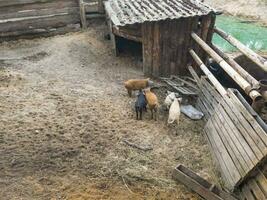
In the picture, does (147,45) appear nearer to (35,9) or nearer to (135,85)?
(135,85)

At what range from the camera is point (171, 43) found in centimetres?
1034

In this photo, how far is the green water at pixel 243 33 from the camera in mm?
18695

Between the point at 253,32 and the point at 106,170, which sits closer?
the point at 106,170

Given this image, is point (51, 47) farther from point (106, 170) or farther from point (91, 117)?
point (106, 170)

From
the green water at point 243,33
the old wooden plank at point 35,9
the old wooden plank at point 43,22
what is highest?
the old wooden plank at point 35,9

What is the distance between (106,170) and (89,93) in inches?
130

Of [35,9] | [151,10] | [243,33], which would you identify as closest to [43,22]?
[35,9]

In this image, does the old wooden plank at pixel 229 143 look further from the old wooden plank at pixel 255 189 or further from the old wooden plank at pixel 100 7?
the old wooden plank at pixel 100 7

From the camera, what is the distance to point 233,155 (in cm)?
631

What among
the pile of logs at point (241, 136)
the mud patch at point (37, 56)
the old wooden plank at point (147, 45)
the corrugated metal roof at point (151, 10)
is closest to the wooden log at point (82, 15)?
the corrugated metal roof at point (151, 10)

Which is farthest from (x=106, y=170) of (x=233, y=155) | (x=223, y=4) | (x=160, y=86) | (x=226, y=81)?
(x=223, y=4)

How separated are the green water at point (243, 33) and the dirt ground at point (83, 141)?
9853 mm

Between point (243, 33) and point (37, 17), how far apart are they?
12.8m

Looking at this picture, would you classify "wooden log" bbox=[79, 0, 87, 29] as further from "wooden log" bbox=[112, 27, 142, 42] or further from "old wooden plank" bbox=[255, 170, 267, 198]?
"old wooden plank" bbox=[255, 170, 267, 198]
